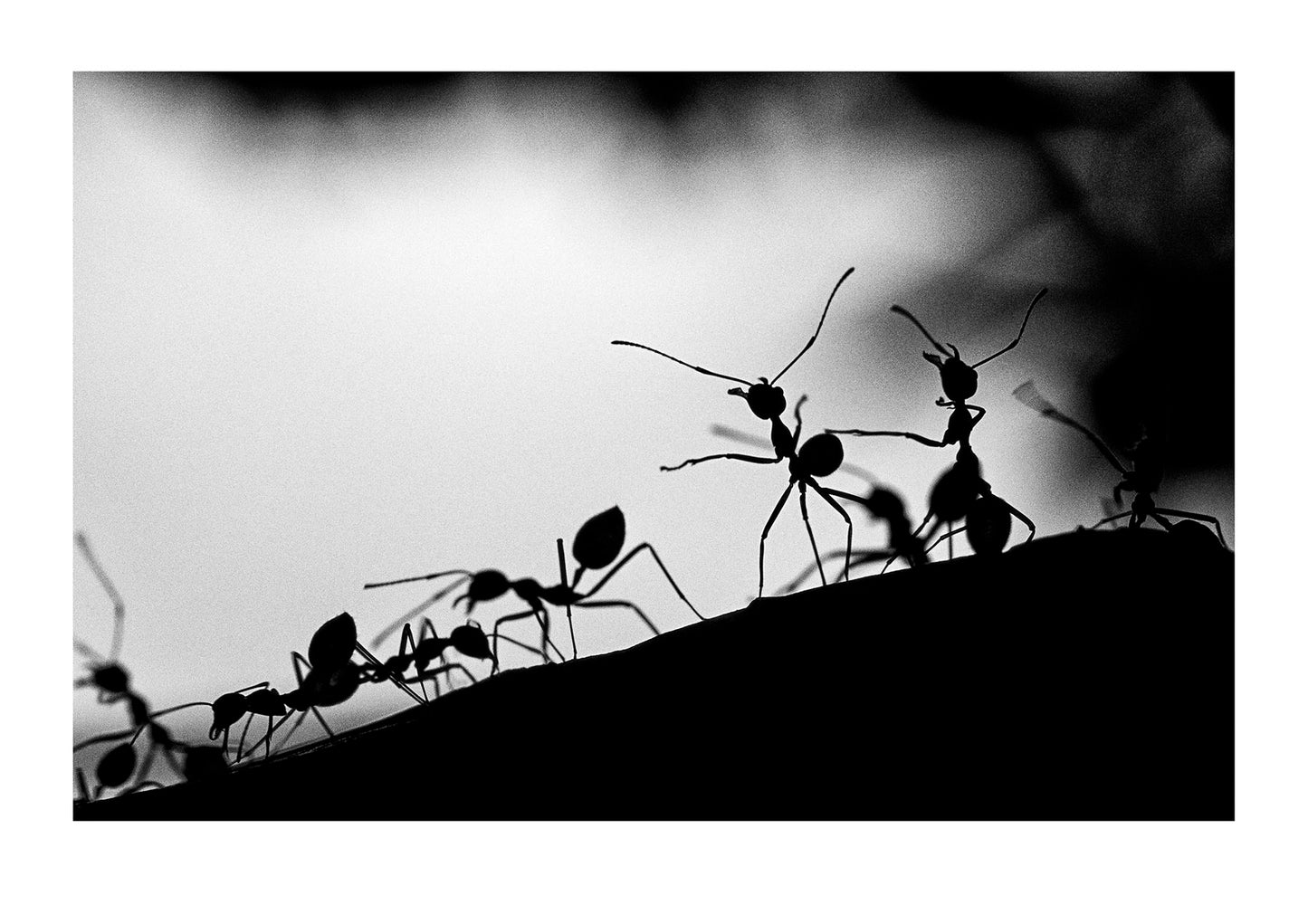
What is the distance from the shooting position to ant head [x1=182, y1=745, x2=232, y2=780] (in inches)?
40.1

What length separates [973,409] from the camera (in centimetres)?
120

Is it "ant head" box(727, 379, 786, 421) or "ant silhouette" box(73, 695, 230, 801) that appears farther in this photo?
"ant head" box(727, 379, 786, 421)

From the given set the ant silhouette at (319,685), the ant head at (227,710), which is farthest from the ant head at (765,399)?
the ant head at (227,710)

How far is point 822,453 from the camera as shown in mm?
1129

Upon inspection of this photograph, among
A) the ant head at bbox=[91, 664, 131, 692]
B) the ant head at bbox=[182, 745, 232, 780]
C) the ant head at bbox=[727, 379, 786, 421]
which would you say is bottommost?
the ant head at bbox=[182, 745, 232, 780]

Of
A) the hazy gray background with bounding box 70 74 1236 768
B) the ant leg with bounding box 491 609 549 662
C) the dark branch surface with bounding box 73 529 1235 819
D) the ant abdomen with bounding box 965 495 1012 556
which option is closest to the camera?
the dark branch surface with bounding box 73 529 1235 819

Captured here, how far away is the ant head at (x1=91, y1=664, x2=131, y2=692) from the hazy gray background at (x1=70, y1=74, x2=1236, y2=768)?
77mm

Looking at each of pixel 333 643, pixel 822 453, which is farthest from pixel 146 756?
pixel 822 453

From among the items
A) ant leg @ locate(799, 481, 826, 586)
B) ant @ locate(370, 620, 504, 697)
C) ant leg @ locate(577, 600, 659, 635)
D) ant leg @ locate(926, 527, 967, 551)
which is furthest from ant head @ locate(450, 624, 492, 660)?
ant leg @ locate(926, 527, 967, 551)

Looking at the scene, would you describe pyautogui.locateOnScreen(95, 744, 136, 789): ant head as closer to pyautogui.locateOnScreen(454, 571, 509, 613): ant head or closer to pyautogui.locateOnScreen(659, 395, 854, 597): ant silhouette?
pyautogui.locateOnScreen(454, 571, 509, 613): ant head

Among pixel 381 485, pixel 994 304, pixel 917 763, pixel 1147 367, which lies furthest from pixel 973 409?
pixel 381 485

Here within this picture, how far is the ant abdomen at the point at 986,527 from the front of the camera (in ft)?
3.33

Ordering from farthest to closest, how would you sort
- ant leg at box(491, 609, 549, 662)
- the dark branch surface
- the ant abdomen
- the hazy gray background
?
the hazy gray background → ant leg at box(491, 609, 549, 662) → the ant abdomen → the dark branch surface

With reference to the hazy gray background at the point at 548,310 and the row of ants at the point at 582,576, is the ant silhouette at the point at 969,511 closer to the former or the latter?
the row of ants at the point at 582,576
